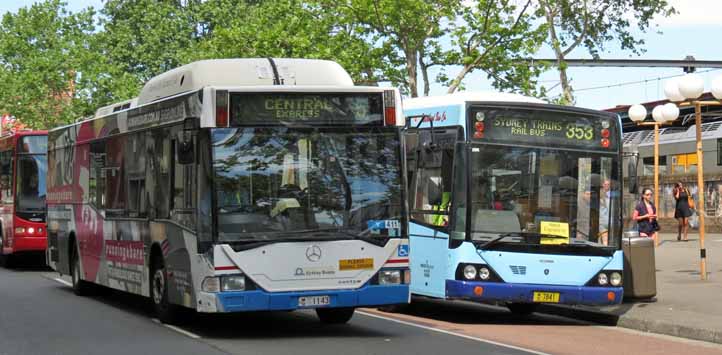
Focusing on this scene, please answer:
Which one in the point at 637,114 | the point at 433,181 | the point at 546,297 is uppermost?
the point at 637,114

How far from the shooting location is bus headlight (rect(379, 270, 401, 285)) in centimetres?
1373

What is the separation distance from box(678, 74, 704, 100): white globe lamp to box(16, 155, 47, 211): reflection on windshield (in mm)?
15055

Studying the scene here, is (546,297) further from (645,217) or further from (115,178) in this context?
(645,217)

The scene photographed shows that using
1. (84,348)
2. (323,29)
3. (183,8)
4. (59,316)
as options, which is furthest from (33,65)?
(84,348)

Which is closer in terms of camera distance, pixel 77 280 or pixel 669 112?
pixel 77 280

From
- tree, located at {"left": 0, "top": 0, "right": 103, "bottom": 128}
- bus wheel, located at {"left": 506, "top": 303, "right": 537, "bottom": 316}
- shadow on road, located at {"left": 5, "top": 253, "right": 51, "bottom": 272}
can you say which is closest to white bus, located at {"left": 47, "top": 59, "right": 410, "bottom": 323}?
bus wheel, located at {"left": 506, "top": 303, "right": 537, "bottom": 316}

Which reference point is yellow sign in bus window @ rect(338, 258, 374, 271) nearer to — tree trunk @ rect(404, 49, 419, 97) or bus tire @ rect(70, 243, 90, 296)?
bus tire @ rect(70, 243, 90, 296)

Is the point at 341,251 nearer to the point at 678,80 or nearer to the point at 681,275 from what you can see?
the point at 678,80

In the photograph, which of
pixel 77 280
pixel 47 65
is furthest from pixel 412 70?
pixel 47 65

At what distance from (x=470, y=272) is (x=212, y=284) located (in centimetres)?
412

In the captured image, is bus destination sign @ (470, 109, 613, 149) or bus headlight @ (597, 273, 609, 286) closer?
bus destination sign @ (470, 109, 613, 149)

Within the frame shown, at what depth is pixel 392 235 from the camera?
1376 cm

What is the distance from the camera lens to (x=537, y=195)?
53.1 ft

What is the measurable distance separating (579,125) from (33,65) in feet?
169
